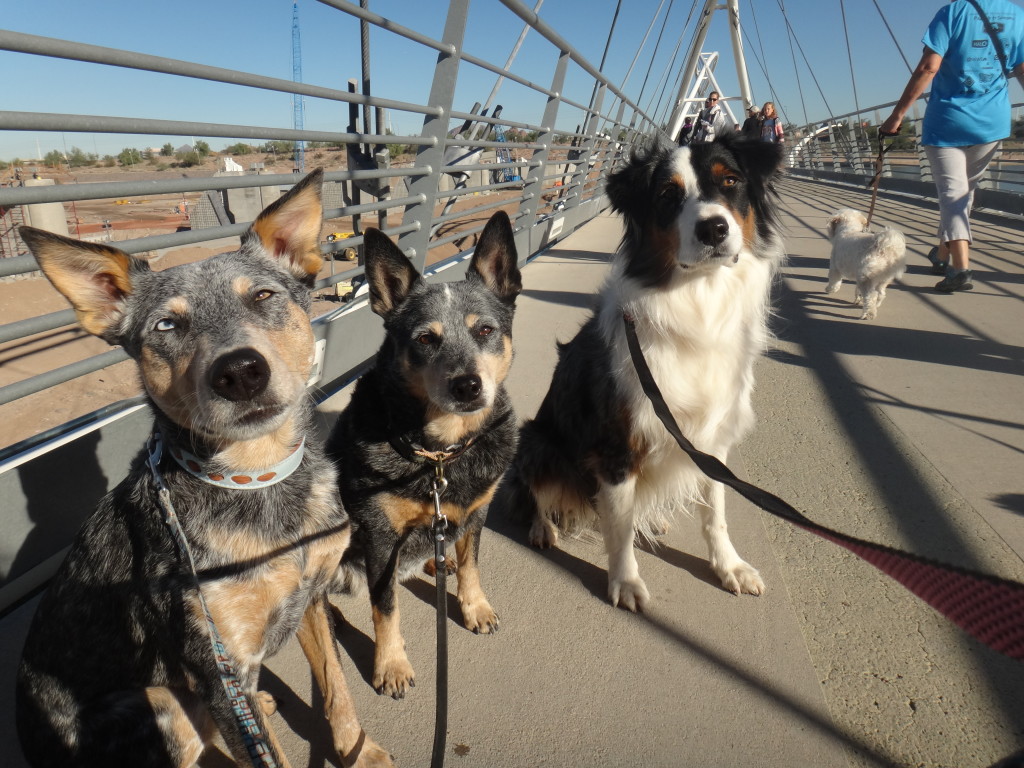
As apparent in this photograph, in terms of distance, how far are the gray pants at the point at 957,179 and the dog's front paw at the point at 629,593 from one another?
227 inches

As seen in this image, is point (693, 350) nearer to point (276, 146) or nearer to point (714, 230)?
point (714, 230)

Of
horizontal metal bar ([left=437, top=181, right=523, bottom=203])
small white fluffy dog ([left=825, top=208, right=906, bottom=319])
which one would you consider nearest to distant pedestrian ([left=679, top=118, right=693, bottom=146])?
horizontal metal bar ([left=437, top=181, right=523, bottom=203])

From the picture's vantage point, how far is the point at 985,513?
274 centimetres

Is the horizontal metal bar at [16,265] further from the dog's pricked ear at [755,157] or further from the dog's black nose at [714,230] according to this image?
the dog's pricked ear at [755,157]

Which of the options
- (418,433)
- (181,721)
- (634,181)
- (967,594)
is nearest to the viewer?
(967,594)

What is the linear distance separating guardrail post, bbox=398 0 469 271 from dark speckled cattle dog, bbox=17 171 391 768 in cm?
264

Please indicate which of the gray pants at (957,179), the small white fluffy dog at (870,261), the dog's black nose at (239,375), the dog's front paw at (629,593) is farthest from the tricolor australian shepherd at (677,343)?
the gray pants at (957,179)

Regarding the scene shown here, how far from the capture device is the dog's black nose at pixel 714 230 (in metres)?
2.33

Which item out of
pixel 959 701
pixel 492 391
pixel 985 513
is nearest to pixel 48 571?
pixel 492 391

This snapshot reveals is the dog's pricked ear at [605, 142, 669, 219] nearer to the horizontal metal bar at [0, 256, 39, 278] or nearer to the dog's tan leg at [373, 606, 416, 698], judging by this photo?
the dog's tan leg at [373, 606, 416, 698]

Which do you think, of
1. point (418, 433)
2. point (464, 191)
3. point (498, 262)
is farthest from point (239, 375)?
point (464, 191)

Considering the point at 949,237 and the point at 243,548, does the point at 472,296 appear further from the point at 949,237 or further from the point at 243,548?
the point at 949,237

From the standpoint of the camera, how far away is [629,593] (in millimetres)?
2412

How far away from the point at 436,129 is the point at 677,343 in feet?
9.10
